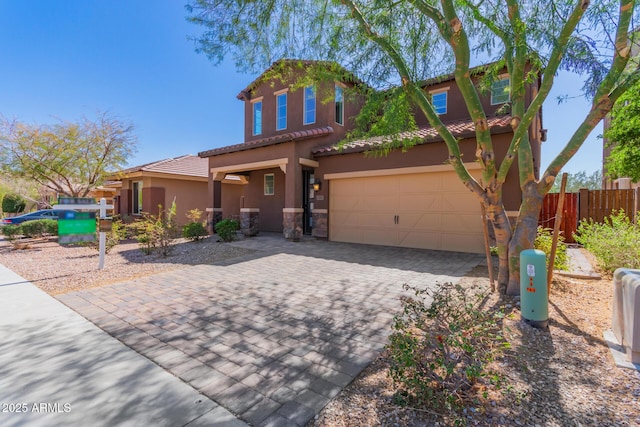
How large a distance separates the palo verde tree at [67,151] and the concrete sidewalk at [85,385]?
1344 centimetres

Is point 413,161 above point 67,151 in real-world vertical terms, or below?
below

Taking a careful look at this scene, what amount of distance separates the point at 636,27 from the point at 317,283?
6.67 m

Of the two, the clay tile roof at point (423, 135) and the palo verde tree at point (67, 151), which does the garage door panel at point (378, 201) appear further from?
the palo verde tree at point (67, 151)

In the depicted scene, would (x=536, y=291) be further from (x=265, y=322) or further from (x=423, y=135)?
(x=423, y=135)

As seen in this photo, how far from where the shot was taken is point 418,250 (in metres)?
9.85

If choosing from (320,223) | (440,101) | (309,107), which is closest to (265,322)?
(320,223)

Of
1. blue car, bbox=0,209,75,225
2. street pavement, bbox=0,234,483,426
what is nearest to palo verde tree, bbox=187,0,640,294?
street pavement, bbox=0,234,483,426

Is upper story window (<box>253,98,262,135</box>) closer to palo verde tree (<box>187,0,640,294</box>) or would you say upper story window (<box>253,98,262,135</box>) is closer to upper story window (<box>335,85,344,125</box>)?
upper story window (<box>335,85,344,125</box>)

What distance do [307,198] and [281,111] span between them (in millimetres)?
4587

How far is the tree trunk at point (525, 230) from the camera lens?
479cm

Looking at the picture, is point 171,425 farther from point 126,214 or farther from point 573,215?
point 126,214

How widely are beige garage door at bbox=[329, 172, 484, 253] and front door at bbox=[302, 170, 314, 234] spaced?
5.76ft

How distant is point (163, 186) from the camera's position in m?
16.2

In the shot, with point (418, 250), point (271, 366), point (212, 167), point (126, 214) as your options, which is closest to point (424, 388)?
point (271, 366)
